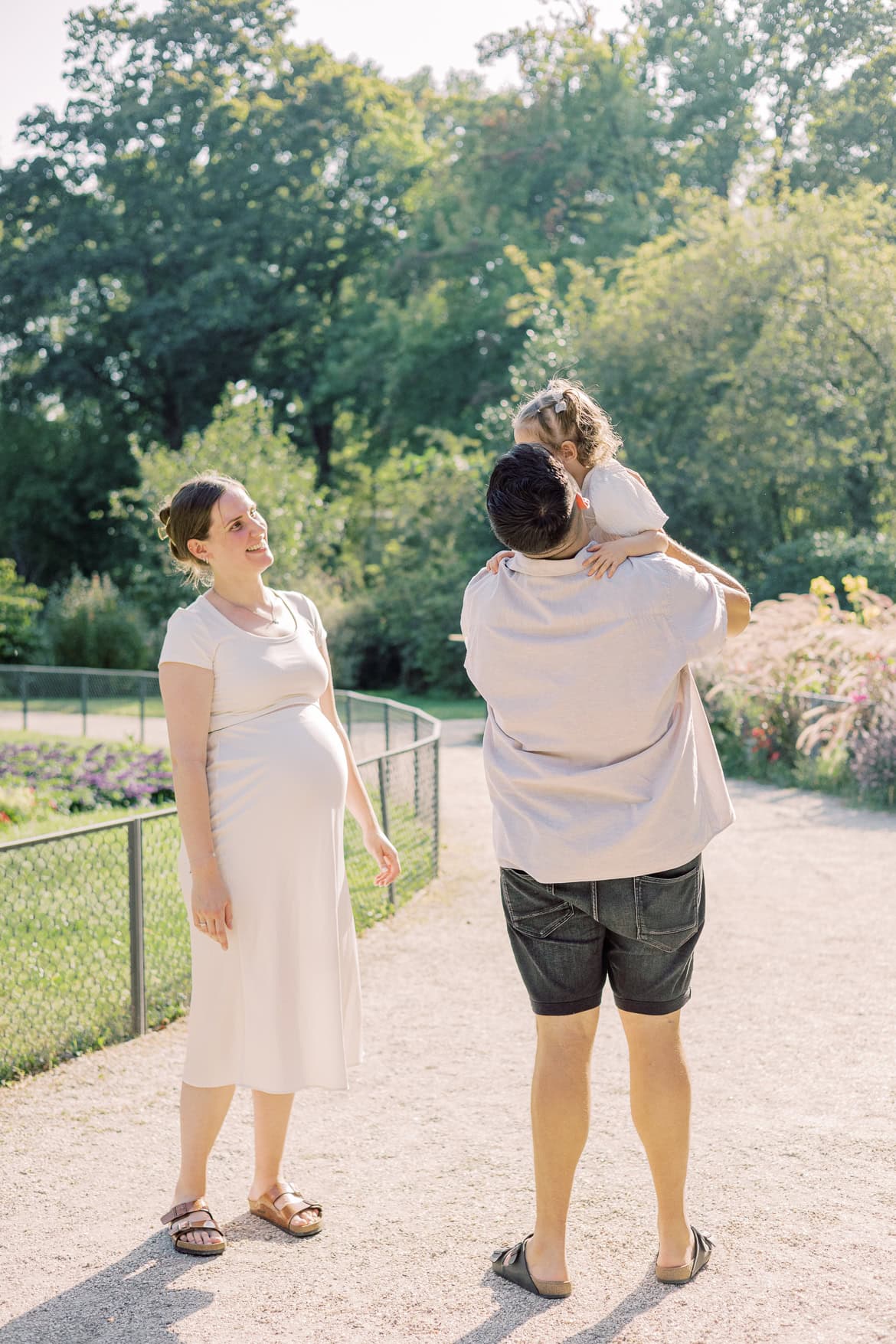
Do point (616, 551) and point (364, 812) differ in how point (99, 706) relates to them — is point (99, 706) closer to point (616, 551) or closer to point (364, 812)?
point (364, 812)

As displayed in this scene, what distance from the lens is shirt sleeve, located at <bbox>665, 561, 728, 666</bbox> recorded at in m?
2.90

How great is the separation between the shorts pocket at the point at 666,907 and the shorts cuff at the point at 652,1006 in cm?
14

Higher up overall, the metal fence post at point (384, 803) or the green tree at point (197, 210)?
the green tree at point (197, 210)

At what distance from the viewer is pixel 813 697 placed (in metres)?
12.2

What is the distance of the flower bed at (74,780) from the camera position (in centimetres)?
1081

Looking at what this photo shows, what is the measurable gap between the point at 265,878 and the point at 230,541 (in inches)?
35.2

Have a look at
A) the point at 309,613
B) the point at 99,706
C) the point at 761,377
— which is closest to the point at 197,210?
the point at 761,377

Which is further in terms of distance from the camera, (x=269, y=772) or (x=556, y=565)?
(x=269, y=772)

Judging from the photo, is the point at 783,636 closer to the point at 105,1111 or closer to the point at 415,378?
the point at 105,1111

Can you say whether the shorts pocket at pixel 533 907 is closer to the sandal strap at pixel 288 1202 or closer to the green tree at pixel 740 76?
the sandal strap at pixel 288 1202

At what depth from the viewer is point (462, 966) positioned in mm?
6457

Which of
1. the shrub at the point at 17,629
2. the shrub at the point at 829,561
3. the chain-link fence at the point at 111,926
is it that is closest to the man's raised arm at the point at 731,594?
the chain-link fence at the point at 111,926

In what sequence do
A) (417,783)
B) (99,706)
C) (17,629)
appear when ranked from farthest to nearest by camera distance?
1. (17,629)
2. (99,706)
3. (417,783)

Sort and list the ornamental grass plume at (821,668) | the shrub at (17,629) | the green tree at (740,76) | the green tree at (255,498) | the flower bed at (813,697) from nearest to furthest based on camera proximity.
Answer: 1. the flower bed at (813,697)
2. the ornamental grass plume at (821,668)
3. the shrub at (17,629)
4. the green tree at (255,498)
5. the green tree at (740,76)
